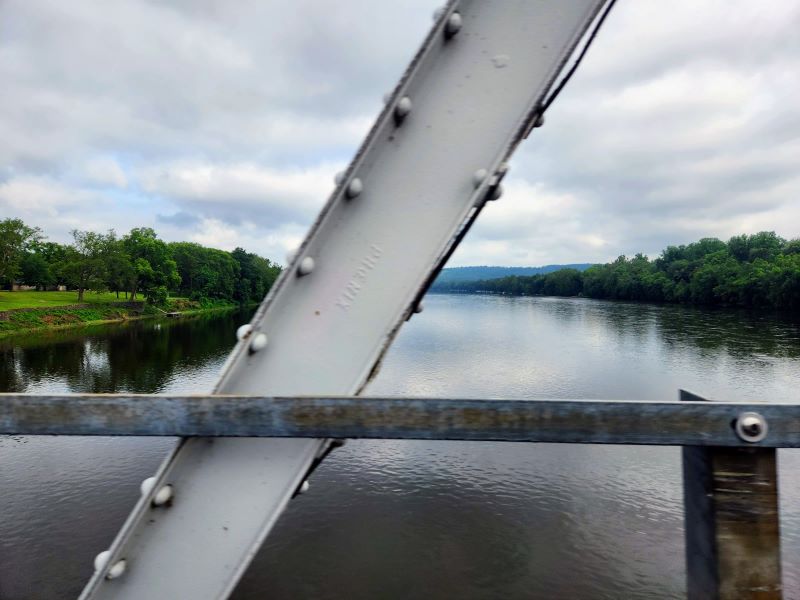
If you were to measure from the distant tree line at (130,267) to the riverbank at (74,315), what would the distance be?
2.53m

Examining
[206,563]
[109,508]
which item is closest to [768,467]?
[206,563]

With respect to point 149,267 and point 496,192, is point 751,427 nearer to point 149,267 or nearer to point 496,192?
point 496,192

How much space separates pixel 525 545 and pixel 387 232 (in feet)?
28.2

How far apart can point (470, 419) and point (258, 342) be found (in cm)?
73

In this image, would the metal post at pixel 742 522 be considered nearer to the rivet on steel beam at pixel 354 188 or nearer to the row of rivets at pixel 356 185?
the row of rivets at pixel 356 185

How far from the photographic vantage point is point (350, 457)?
1229cm

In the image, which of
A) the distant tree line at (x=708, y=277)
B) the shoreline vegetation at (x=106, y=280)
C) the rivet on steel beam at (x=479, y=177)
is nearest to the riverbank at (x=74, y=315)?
the shoreline vegetation at (x=106, y=280)

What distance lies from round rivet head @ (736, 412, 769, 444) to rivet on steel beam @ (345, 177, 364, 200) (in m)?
1.39

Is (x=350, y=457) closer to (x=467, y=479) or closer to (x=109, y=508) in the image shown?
(x=467, y=479)

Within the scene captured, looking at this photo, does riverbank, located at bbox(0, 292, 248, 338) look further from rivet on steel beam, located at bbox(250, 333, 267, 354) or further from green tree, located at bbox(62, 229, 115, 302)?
rivet on steel beam, located at bbox(250, 333, 267, 354)

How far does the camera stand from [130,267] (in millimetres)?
57688

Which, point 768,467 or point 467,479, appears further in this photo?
point 467,479

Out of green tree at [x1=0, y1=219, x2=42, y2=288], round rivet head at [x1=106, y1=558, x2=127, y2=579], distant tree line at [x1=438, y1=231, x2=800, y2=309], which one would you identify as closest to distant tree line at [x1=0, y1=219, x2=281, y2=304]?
green tree at [x1=0, y1=219, x2=42, y2=288]

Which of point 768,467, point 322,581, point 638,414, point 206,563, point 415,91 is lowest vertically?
point 322,581
